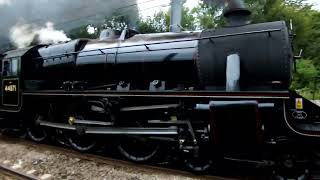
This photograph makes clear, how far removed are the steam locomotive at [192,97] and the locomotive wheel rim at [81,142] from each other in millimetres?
26

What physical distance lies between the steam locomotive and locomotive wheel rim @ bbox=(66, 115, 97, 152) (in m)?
0.03

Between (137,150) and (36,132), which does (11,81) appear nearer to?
(36,132)

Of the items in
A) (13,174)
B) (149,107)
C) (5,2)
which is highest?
(5,2)

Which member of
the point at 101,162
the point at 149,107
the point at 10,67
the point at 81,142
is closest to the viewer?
the point at 149,107

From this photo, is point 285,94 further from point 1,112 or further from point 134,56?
point 1,112

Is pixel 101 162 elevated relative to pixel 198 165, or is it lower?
lower

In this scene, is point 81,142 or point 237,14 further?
point 81,142

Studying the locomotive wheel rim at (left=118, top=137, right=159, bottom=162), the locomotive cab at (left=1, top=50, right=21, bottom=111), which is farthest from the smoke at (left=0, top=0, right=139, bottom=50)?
the locomotive wheel rim at (left=118, top=137, right=159, bottom=162)

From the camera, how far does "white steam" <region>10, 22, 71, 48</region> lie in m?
13.3

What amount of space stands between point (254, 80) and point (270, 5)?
22.2 metres

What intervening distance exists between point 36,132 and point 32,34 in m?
5.77

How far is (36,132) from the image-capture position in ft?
32.3

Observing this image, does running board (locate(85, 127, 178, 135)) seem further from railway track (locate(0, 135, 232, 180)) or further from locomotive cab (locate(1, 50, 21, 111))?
locomotive cab (locate(1, 50, 21, 111))

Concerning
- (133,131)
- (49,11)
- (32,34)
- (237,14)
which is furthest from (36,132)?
(237,14)
